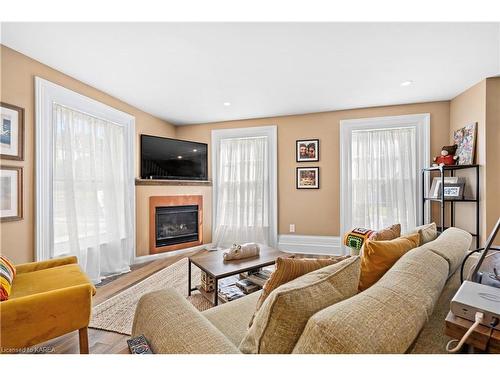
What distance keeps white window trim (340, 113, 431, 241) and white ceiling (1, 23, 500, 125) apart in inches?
11.5

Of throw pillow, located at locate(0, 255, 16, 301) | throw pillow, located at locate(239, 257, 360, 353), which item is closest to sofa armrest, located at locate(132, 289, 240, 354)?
throw pillow, located at locate(239, 257, 360, 353)

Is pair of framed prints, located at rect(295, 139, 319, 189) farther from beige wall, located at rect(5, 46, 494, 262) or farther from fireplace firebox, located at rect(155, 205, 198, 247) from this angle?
fireplace firebox, located at rect(155, 205, 198, 247)

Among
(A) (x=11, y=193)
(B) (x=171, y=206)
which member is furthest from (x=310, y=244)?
(A) (x=11, y=193)

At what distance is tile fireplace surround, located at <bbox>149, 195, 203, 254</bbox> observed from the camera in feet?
12.0

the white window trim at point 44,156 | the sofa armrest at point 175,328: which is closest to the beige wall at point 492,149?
the sofa armrest at point 175,328

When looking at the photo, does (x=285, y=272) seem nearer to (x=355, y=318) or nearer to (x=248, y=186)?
(x=355, y=318)

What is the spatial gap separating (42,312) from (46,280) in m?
0.49

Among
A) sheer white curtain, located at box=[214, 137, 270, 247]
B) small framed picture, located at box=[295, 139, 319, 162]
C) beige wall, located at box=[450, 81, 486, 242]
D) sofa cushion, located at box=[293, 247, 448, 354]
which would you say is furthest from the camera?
sheer white curtain, located at box=[214, 137, 270, 247]

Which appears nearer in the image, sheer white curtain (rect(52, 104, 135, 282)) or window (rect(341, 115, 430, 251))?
sheer white curtain (rect(52, 104, 135, 282))

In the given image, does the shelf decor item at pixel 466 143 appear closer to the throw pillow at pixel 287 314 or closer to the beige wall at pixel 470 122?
the beige wall at pixel 470 122

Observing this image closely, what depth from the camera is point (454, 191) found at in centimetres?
291
